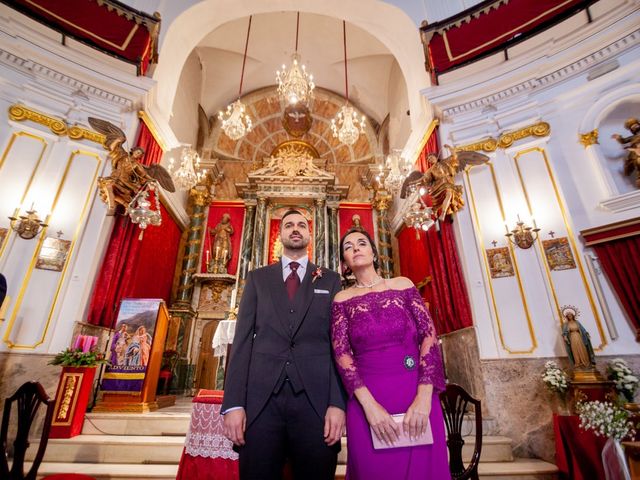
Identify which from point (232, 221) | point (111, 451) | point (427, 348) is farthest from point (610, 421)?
point (232, 221)

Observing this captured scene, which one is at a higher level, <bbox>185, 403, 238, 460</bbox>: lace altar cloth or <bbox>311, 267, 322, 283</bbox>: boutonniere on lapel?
<bbox>311, 267, 322, 283</bbox>: boutonniere on lapel

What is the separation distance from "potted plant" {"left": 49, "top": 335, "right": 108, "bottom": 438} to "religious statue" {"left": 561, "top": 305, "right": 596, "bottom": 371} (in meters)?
5.64

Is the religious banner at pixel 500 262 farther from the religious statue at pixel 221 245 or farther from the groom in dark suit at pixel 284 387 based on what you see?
the religious statue at pixel 221 245

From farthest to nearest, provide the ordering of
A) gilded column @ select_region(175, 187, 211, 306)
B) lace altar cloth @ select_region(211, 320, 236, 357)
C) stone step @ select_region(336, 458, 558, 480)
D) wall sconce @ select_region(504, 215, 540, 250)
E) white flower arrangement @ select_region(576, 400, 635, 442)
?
1. gilded column @ select_region(175, 187, 211, 306)
2. lace altar cloth @ select_region(211, 320, 236, 357)
3. wall sconce @ select_region(504, 215, 540, 250)
4. stone step @ select_region(336, 458, 558, 480)
5. white flower arrangement @ select_region(576, 400, 635, 442)

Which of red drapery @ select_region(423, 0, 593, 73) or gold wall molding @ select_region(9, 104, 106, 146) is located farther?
red drapery @ select_region(423, 0, 593, 73)

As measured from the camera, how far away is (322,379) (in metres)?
1.40

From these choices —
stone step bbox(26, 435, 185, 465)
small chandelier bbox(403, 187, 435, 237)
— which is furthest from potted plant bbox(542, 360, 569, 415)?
stone step bbox(26, 435, 185, 465)

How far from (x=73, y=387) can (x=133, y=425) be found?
2.69 ft

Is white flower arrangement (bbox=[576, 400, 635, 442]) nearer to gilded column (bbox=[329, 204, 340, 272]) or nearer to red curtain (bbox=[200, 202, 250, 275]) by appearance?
gilded column (bbox=[329, 204, 340, 272])

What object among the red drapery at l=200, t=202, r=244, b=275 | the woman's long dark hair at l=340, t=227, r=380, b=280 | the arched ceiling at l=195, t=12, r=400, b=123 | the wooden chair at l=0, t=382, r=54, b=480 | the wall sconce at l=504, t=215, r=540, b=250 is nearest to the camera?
the woman's long dark hair at l=340, t=227, r=380, b=280

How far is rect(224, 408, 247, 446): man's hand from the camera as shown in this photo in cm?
132

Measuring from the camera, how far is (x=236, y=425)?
132 centimetres

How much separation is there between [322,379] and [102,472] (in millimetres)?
2911

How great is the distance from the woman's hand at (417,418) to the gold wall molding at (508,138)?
16.3ft
